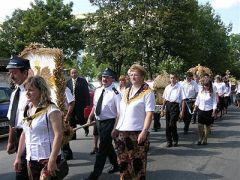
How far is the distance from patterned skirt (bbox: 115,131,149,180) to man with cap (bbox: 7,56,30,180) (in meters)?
1.48

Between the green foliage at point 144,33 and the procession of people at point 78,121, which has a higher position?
the green foliage at point 144,33

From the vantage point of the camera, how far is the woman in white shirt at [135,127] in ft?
20.7

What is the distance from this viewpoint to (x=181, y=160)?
9492 millimetres

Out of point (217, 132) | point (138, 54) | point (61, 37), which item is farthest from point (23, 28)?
point (217, 132)

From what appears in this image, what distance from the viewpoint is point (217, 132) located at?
46.8 ft

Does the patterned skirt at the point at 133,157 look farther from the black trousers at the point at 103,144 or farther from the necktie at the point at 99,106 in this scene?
the necktie at the point at 99,106

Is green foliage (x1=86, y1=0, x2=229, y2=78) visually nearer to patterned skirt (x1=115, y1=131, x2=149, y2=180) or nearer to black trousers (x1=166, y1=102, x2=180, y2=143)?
black trousers (x1=166, y1=102, x2=180, y2=143)

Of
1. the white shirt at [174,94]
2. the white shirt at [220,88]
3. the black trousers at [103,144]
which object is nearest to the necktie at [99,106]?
the black trousers at [103,144]

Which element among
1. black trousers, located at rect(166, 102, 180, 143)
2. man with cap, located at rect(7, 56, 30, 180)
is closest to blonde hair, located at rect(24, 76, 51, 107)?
man with cap, located at rect(7, 56, 30, 180)

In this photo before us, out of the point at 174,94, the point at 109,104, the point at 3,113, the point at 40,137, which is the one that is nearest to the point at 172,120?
the point at 174,94

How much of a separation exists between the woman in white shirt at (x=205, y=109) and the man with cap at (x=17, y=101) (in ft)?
22.2

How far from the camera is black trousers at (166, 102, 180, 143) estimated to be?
11273 millimetres

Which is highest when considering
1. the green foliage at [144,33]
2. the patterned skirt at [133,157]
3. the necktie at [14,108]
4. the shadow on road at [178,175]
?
the green foliage at [144,33]

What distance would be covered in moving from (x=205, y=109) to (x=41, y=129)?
7661 millimetres
